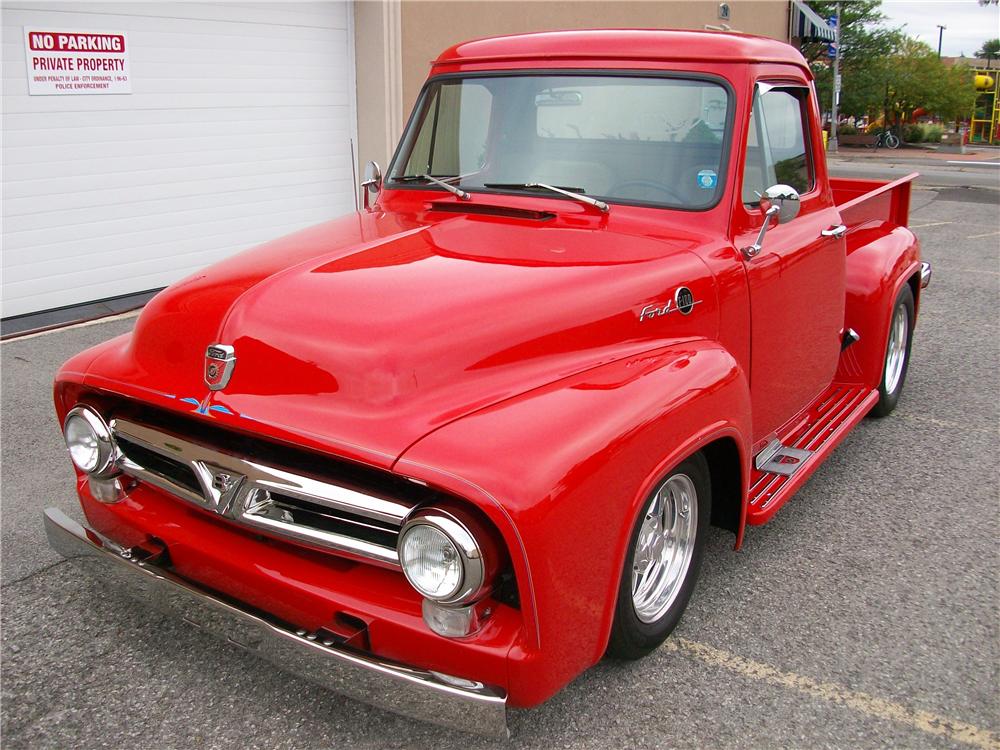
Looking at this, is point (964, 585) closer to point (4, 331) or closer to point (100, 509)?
point (100, 509)

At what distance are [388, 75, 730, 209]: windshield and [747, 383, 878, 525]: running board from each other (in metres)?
1.09

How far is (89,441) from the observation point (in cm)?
305

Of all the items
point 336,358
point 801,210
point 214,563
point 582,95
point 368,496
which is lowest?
point 214,563

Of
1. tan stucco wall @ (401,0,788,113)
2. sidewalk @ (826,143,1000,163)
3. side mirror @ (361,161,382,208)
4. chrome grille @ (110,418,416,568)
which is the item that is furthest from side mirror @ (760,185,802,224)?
sidewalk @ (826,143,1000,163)

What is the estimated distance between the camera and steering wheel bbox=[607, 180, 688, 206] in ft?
11.5

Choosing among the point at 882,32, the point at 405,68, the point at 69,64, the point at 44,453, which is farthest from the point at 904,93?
the point at 44,453

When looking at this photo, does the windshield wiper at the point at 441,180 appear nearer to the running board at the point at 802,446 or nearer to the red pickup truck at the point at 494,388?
the red pickup truck at the point at 494,388

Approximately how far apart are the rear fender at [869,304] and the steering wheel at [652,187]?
1.74 meters

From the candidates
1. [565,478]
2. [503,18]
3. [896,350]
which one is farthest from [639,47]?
[503,18]

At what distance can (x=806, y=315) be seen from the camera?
402 cm

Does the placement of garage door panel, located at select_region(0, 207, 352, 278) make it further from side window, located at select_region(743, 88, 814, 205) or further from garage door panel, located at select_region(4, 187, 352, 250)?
side window, located at select_region(743, 88, 814, 205)

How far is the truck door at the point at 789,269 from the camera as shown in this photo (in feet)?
11.9

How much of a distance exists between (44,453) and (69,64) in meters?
4.20

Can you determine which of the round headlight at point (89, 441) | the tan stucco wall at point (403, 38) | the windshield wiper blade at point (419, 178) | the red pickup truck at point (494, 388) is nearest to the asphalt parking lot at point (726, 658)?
the red pickup truck at point (494, 388)
